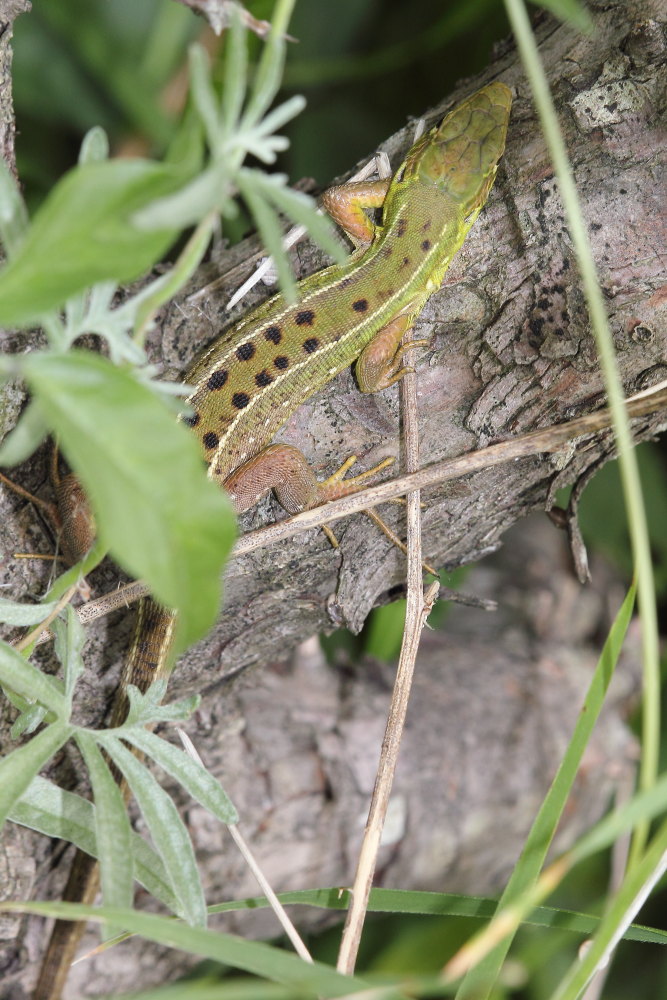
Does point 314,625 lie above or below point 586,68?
below

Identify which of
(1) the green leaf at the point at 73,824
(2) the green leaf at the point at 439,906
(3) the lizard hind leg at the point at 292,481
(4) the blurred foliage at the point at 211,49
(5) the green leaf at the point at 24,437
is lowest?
(2) the green leaf at the point at 439,906

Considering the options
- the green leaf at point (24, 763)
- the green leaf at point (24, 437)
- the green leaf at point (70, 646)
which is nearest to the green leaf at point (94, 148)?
the green leaf at point (24, 437)

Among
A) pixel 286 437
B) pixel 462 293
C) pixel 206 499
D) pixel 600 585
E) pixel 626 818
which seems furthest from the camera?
pixel 600 585

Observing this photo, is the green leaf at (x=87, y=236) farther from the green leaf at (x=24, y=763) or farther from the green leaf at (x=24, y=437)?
the green leaf at (x=24, y=763)

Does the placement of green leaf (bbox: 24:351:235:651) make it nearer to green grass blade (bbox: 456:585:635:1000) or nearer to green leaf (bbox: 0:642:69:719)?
green leaf (bbox: 0:642:69:719)

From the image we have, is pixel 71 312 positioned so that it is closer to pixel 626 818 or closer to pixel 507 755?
pixel 626 818

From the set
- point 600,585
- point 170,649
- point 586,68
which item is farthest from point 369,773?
point 586,68

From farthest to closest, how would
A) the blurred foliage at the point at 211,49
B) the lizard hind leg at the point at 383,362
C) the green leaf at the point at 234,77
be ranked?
the blurred foliage at the point at 211,49, the lizard hind leg at the point at 383,362, the green leaf at the point at 234,77
